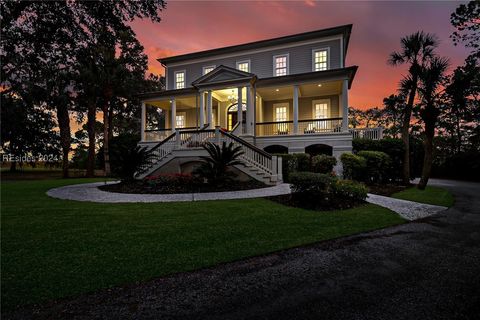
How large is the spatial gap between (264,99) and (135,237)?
671 inches

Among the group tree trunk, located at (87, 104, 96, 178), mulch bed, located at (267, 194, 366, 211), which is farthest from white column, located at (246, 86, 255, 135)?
tree trunk, located at (87, 104, 96, 178)

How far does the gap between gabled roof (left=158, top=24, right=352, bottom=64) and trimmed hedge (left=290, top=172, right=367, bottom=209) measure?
557 inches

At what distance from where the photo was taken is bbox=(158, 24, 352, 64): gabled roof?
16.7 meters

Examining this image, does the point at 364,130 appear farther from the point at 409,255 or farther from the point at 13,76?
the point at 13,76

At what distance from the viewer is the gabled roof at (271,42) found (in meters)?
16.7

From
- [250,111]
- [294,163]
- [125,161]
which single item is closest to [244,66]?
[250,111]

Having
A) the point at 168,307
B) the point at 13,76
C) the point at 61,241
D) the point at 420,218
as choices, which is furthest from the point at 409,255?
the point at 13,76

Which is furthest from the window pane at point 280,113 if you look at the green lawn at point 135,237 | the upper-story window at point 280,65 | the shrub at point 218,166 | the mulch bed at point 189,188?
the green lawn at point 135,237

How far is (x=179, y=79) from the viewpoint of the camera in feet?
70.2

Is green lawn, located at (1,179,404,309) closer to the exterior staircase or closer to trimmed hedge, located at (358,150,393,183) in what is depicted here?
the exterior staircase

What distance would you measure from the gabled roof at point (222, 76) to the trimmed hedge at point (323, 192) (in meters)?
10.9

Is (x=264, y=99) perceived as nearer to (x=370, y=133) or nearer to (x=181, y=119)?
(x=181, y=119)

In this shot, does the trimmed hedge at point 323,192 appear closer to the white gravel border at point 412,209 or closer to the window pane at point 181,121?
the white gravel border at point 412,209

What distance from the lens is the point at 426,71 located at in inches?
438
